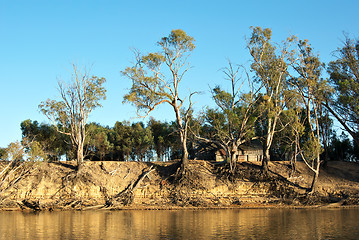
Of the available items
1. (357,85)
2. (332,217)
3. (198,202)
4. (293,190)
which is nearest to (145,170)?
(198,202)

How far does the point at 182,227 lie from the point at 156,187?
15.7 meters

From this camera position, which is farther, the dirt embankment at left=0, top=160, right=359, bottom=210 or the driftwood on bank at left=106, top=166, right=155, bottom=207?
the dirt embankment at left=0, top=160, right=359, bottom=210

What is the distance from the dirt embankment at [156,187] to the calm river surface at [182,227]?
6.32 metres

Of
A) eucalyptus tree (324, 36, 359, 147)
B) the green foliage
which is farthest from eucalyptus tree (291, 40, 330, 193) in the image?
the green foliage

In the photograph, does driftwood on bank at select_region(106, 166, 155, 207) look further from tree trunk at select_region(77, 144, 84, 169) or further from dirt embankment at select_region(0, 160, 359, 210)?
tree trunk at select_region(77, 144, 84, 169)

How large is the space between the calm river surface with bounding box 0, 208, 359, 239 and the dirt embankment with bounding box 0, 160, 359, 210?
20.7 ft

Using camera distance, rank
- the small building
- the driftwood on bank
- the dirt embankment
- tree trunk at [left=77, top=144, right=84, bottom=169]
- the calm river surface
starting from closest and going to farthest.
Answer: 1. the calm river surface
2. the driftwood on bank
3. the dirt embankment
4. tree trunk at [left=77, top=144, right=84, bottom=169]
5. the small building

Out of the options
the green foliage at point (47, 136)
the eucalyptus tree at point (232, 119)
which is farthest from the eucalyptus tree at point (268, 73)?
the green foliage at point (47, 136)

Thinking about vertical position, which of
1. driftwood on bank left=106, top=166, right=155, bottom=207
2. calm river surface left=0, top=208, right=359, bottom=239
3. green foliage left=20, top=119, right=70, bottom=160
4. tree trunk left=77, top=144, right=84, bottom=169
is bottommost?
calm river surface left=0, top=208, right=359, bottom=239

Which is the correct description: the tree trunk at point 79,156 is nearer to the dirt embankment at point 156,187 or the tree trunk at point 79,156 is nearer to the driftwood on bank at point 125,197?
the dirt embankment at point 156,187

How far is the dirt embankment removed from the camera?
3509 cm

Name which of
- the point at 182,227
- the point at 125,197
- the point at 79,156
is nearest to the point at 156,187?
the point at 125,197

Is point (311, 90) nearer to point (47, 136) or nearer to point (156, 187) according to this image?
point (156, 187)

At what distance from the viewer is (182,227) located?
22.6 meters
